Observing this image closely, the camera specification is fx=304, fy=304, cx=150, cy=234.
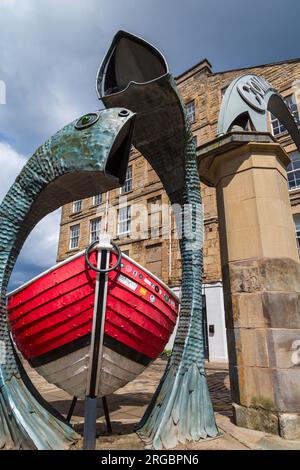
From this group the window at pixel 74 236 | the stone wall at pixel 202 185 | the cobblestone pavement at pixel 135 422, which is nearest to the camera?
the cobblestone pavement at pixel 135 422

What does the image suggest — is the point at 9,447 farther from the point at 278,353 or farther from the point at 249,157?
the point at 249,157

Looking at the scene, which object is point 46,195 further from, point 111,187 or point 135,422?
point 135,422

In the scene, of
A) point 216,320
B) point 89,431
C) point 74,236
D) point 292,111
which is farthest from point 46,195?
point 74,236

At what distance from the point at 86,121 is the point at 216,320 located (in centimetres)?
1245

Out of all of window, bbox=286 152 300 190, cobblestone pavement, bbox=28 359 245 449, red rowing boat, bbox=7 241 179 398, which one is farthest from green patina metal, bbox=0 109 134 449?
window, bbox=286 152 300 190

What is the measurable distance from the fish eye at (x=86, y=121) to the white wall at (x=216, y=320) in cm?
1186

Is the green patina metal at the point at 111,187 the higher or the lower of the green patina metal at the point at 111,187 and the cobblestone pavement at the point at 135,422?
the higher

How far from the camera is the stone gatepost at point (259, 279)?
11.7ft

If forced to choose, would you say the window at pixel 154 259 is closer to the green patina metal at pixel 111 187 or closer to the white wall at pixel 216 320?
the white wall at pixel 216 320

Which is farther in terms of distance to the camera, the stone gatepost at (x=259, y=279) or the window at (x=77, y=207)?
the window at (x=77, y=207)

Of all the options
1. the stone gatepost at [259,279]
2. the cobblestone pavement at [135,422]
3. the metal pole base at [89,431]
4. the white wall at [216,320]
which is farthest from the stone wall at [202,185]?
the metal pole base at [89,431]

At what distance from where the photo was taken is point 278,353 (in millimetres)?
3639

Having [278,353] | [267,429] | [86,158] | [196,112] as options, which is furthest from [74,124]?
[196,112]

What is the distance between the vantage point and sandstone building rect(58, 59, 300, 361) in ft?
45.9
